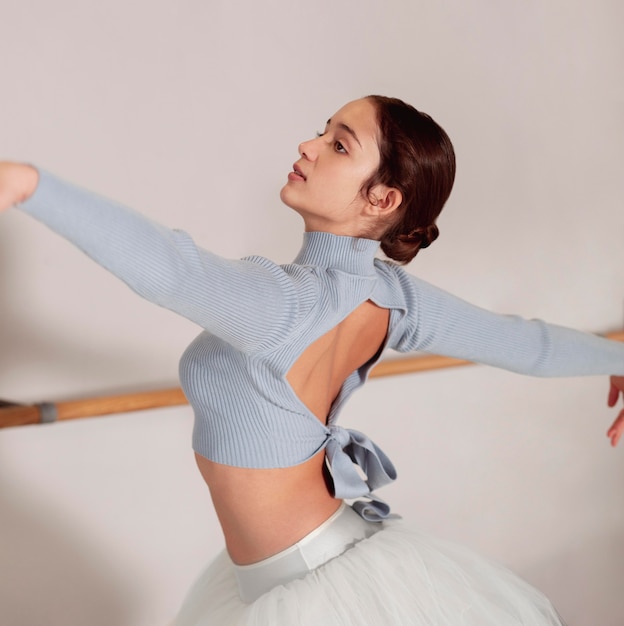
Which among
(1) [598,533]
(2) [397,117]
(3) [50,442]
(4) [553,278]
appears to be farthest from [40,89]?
(1) [598,533]

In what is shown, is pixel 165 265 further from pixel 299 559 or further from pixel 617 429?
pixel 617 429

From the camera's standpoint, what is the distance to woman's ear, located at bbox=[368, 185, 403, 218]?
1099 mm

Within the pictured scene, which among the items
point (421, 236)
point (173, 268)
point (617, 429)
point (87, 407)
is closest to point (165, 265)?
point (173, 268)

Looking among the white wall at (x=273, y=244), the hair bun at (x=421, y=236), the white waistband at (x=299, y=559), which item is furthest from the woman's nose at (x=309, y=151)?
the white wall at (x=273, y=244)

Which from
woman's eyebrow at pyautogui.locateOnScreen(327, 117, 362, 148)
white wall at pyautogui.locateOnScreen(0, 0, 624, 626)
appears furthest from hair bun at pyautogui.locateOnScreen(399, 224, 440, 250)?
white wall at pyautogui.locateOnScreen(0, 0, 624, 626)

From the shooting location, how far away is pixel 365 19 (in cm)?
188

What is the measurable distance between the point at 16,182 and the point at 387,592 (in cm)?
71

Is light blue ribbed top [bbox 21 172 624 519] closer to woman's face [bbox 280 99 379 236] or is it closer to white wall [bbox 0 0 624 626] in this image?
woman's face [bbox 280 99 379 236]

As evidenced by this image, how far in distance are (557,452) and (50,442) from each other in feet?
4.33

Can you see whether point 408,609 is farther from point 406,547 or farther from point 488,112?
point 488,112

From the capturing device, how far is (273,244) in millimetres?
1808

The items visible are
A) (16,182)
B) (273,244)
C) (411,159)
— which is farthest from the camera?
(273,244)

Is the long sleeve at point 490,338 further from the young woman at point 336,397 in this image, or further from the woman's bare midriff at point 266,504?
the woman's bare midriff at point 266,504

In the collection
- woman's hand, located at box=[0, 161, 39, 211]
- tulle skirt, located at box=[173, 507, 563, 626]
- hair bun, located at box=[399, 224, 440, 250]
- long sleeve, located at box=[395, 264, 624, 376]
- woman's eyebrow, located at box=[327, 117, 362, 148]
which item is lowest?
tulle skirt, located at box=[173, 507, 563, 626]
